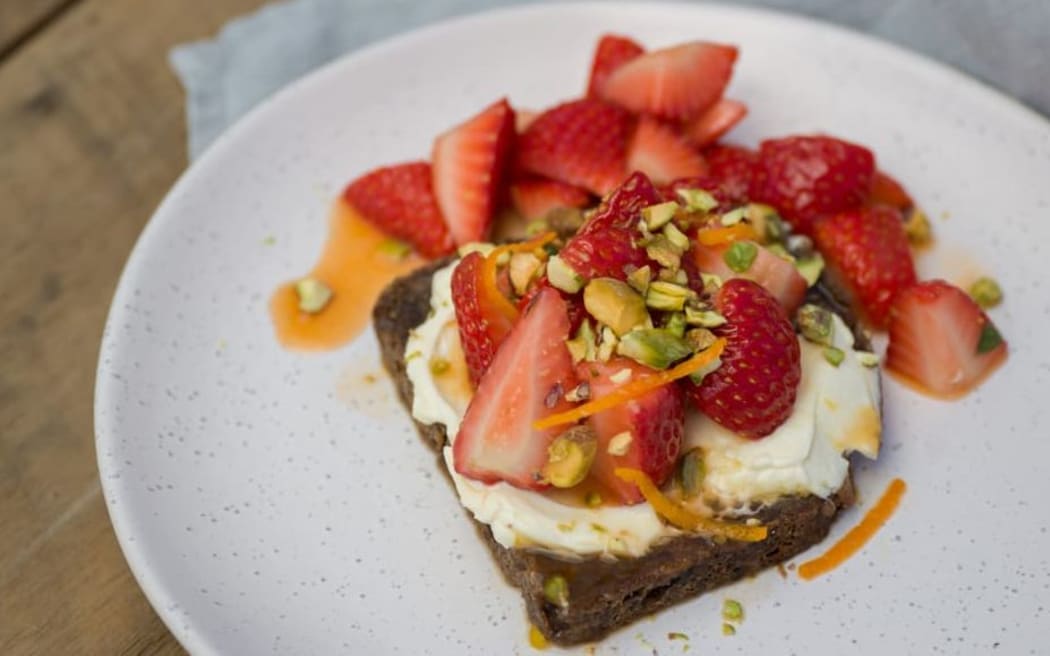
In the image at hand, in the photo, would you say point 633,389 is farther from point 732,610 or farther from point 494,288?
point 732,610

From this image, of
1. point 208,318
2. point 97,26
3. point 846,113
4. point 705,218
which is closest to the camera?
point 705,218

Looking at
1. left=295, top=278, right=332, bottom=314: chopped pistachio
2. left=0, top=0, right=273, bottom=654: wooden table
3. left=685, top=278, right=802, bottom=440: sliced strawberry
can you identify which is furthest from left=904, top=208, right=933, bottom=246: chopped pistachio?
left=0, top=0, right=273, bottom=654: wooden table

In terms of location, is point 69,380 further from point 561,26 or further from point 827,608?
point 827,608

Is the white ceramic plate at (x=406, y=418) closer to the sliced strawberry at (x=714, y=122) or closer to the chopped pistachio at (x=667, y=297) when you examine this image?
the sliced strawberry at (x=714, y=122)

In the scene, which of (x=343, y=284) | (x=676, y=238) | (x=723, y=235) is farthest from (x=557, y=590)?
(x=343, y=284)

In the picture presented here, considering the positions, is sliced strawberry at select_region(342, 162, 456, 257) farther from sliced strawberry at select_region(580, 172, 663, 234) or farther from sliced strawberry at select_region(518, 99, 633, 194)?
sliced strawberry at select_region(580, 172, 663, 234)

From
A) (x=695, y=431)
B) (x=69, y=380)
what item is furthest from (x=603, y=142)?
(x=69, y=380)
